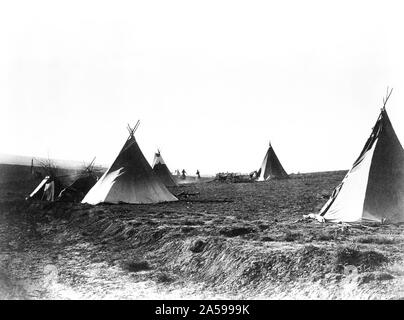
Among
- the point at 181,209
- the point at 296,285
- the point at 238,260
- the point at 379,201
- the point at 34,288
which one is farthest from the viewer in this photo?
the point at 181,209

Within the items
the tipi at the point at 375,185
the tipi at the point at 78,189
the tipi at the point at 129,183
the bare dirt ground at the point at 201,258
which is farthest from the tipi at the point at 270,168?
the tipi at the point at 375,185

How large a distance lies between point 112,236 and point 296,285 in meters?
6.17

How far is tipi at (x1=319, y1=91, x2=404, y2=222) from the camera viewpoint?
36.8 feet

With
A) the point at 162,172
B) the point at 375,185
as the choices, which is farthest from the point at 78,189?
the point at 375,185

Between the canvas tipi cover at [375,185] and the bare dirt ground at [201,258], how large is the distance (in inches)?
34.6

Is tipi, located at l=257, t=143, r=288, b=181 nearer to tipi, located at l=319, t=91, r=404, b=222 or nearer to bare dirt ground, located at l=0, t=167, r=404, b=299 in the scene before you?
bare dirt ground, located at l=0, t=167, r=404, b=299

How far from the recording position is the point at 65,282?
7.49 m

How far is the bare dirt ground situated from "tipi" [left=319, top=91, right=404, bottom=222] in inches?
34.0

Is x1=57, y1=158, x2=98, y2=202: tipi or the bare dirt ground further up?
x1=57, y1=158, x2=98, y2=202: tipi

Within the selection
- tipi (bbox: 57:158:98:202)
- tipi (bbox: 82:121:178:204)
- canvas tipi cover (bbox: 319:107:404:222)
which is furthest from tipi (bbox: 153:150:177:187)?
canvas tipi cover (bbox: 319:107:404:222)

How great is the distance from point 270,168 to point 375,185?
24011 millimetres
